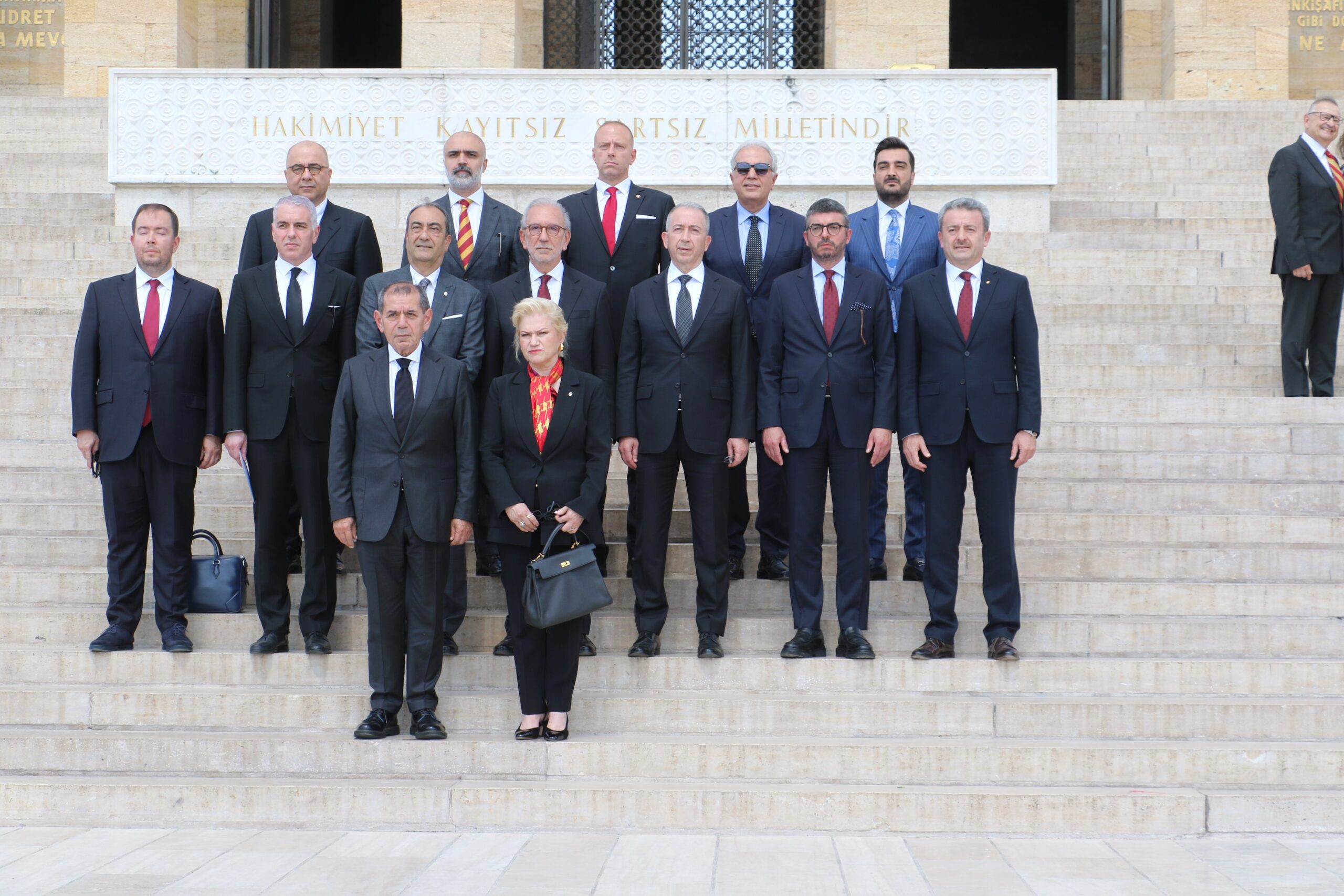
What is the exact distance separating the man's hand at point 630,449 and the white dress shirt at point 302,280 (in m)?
1.56

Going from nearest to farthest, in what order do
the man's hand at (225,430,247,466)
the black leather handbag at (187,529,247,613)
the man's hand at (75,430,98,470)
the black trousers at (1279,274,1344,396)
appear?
1. the man's hand at (225,430,247,466)
2. the man's hand at (75,430,98,470)
3. the black leather handbag at (187,529,247,613)
4. the black trousers at (1279,274,1344,396)

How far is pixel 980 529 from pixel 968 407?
0.55 meters

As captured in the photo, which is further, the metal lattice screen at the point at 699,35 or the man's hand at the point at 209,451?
the metal lattice screen at the point at 699,35

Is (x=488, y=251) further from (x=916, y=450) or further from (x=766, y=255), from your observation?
(x=916, y=450)

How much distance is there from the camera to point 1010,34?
77.4 feet

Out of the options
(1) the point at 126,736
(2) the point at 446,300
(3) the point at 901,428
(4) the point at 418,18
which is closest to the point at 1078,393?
(3) the point at 901,428

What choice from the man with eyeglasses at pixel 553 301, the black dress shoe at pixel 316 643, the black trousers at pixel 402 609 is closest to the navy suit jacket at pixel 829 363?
the man with eyeglasses at pixel 553 301

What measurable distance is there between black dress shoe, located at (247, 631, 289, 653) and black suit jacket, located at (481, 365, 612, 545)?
3.90 ft

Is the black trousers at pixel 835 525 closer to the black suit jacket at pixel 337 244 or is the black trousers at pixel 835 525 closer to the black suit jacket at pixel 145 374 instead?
the black suit jacket at pixel 337 244

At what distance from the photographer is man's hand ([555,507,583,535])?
588 cm

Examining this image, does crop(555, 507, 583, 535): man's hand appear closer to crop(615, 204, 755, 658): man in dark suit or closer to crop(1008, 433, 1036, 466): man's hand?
crop(615, 204, 755, 658): man in dark suit

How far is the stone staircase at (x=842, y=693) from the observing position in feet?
18.2

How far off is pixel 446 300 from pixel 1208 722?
12.3ft

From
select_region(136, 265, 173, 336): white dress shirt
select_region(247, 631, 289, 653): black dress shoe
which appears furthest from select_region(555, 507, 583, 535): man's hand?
select_region(136, 265, 173, 336): white dress shirt
